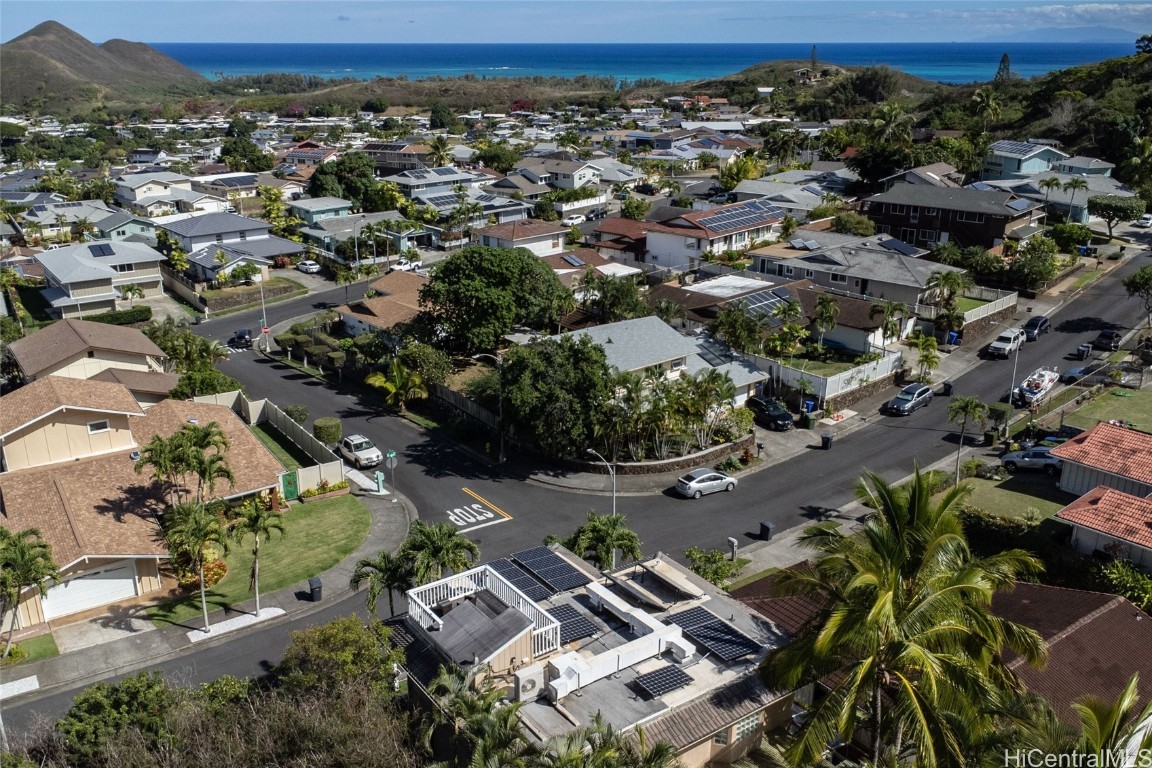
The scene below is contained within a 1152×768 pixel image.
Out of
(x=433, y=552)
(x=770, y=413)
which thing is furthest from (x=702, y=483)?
(x=433, y=552)

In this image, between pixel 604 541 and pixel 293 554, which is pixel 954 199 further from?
pixel 293 554

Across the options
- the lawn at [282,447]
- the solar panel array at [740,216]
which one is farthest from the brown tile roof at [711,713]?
the solar panel array at [740,216]

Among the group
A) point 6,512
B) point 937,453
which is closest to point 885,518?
point 937,453

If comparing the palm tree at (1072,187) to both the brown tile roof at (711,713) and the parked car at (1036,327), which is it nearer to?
the parked car at (1036,327)

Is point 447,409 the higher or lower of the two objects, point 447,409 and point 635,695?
the lower

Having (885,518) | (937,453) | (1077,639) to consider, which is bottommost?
(937,453)

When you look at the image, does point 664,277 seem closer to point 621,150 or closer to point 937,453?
point 937,453

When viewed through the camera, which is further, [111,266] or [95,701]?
[111,266]
